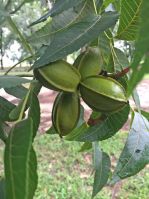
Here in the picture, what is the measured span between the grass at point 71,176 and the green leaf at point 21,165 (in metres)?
2.77

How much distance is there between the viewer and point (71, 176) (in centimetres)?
384

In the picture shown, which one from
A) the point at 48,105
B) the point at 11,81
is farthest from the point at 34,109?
the point at 48,105

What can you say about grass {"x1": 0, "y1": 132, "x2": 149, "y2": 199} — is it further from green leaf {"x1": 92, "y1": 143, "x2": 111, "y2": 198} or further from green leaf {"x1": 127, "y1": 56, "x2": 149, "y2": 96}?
green leaf {"x1": 127, "y1": 56, "x2": 149, "y2": 96}

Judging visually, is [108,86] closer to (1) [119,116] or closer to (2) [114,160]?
(1) [119,116]

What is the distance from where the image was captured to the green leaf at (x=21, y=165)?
519mm

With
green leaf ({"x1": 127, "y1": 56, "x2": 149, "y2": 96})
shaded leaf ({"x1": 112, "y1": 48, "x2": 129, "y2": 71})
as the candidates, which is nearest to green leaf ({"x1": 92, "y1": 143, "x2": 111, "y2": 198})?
shaded leaf ({"x1": 112, "y1": 48, "x2": 129, "y2": 71})

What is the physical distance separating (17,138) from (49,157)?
12.7 ft

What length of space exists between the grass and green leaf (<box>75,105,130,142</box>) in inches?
97.4

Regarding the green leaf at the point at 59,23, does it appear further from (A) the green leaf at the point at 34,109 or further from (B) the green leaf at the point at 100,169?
(B) the green leaf at the point at 100,169

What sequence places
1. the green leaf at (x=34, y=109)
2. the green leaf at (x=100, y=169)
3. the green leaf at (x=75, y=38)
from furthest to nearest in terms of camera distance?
the green leaf at (x=100, y=169)
the green leaf at (x=34, y=109)
the green leaf at (x=75, y=38)

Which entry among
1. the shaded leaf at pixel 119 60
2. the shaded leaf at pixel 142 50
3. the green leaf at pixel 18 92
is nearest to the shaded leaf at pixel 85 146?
the green leaf at pixel 18 92

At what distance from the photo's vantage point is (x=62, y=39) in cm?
65

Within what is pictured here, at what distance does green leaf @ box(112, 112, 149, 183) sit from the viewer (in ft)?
2.79

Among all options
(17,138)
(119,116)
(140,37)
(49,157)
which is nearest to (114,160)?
(49,157)
